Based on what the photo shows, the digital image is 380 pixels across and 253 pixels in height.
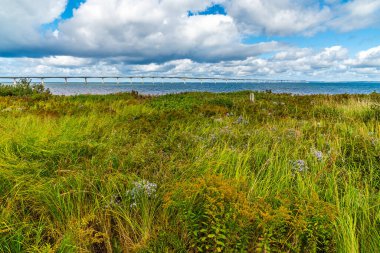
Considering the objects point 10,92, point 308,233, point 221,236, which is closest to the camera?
point 221,236

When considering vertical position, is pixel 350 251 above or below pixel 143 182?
below

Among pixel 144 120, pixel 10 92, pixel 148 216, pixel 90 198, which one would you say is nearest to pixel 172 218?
pixel 148 216

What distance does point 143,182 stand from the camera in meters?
3.50

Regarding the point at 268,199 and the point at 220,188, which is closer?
the point at 220,188

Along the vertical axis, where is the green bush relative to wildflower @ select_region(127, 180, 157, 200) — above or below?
above

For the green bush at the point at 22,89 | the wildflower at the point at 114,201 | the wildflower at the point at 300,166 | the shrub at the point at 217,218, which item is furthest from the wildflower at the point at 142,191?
the green bush at the point at 22,89

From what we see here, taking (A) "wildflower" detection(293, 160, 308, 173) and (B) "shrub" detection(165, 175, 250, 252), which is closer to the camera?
(B) "shrub" detection(165, 175, 250, 252)

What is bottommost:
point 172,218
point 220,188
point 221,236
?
point 172,218

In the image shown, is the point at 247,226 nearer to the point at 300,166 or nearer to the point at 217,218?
the point at 217,218

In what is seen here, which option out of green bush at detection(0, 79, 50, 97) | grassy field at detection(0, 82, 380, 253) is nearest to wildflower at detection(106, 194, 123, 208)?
grassy field at detection(0, 82, 380, 253)

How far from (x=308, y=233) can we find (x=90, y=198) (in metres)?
2.67

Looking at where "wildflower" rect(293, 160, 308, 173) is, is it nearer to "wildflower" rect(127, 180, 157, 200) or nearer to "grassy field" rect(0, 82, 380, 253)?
"grassy field" rect(0, 82, 380, 253)

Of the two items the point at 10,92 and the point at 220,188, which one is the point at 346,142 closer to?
the point at 220,188

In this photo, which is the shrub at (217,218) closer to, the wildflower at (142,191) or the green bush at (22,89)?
the wildflower at (142,191)
